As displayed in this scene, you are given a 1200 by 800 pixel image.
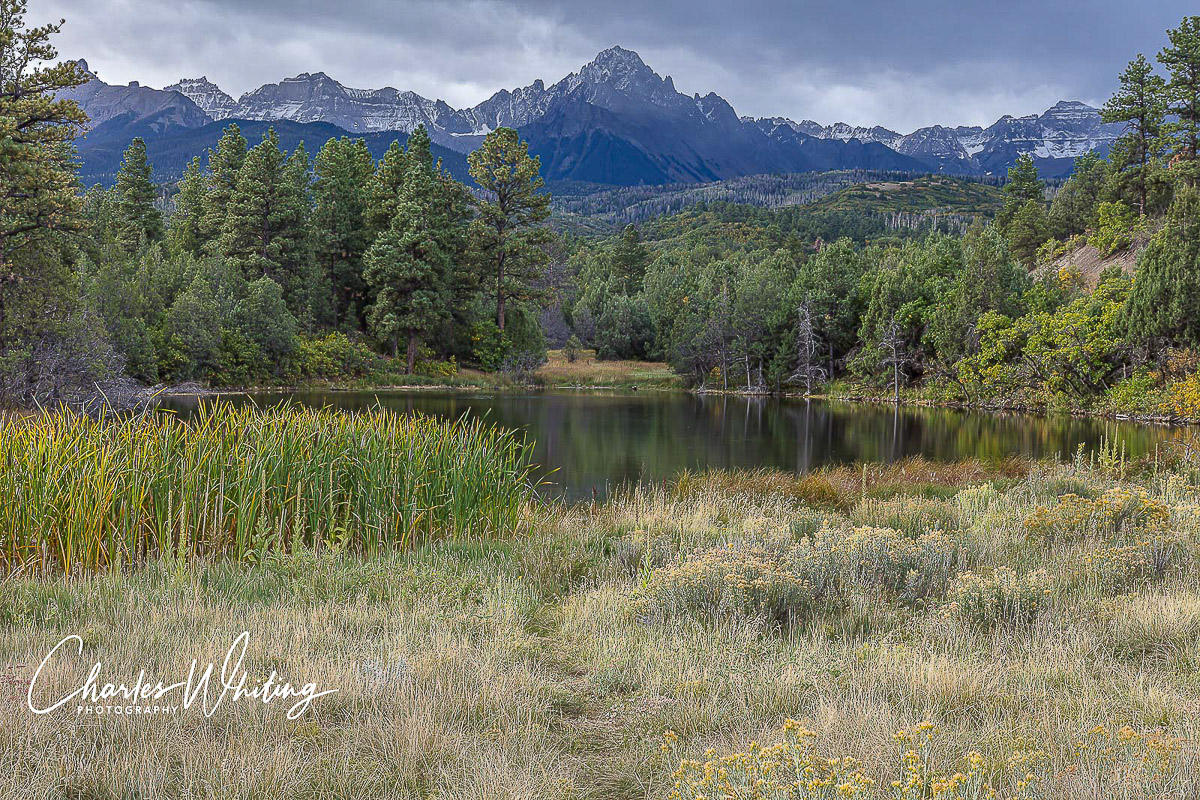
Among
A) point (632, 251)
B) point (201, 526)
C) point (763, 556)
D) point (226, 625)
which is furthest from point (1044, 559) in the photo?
point (632, 251)

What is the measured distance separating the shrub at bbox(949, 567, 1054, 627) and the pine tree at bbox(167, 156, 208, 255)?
4854cm

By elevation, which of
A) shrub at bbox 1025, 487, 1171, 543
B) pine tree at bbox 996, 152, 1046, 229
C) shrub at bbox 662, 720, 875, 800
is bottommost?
shrub at bbox 1025, 487, 1171, 543

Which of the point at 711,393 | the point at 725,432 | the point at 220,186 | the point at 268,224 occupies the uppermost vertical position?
the point at 220,186

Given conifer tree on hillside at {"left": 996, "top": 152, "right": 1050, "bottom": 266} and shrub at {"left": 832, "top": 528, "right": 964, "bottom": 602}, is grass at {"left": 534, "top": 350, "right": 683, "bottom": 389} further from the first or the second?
shrub at {"left": 832, "top": 528, "right": 964, "bottom": 602}

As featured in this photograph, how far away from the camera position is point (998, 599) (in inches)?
213

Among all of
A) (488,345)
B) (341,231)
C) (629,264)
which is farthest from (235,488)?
(629,264)

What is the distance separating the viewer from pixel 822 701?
370cm

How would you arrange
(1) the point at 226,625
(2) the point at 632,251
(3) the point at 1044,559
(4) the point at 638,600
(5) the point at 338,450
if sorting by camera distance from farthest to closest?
1. (2) the point at 632,251
2. (5) the point at 338,450
3. (3) the point at 1044,559
4. (4) the point at 638,600
5. (1) the point at 226,625

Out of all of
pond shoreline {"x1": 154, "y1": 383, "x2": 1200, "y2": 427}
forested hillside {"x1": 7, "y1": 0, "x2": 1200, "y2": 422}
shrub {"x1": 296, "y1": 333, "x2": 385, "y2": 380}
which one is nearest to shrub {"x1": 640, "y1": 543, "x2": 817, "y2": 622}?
forested hillside {"x1": 7, "y1": 0, "x2": 1200, "y2": 422}

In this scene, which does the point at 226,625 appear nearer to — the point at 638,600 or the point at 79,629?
the point at 79,629

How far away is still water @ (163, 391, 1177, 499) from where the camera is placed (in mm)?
19844

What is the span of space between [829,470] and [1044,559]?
1111 centimetres

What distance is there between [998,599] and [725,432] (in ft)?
72.3

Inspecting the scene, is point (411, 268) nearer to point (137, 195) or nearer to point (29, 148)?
point (137, 195)
